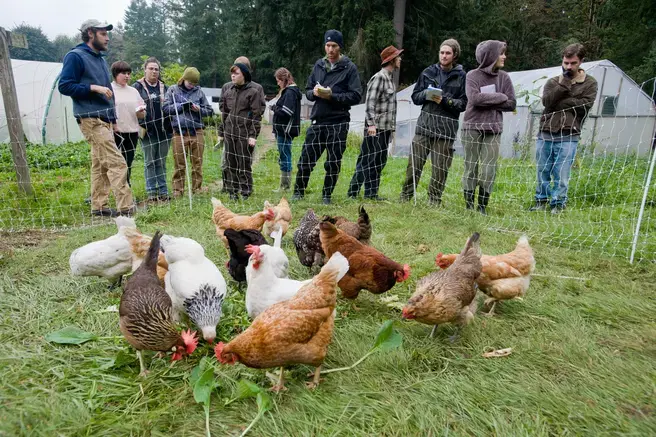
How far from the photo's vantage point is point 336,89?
5.91 metres

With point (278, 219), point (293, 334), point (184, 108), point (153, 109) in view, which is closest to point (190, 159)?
point (184, 108)

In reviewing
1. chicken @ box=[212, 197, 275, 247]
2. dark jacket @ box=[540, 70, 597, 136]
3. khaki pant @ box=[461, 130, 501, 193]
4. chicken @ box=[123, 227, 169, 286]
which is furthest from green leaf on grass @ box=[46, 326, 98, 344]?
dark jacket @ box=[540, 70, 597, 136]

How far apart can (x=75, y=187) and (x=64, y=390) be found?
6.47 meters

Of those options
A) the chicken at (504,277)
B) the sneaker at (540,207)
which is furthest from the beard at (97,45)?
the sneaker at (540,207)

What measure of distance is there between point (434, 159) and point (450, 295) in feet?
12.1

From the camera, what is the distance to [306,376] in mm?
2383

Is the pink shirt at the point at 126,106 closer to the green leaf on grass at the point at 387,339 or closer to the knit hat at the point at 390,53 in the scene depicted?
the knit hat at the point at 390,53

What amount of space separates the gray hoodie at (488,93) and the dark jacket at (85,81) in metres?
4.94

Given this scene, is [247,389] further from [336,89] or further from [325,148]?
[336,89]

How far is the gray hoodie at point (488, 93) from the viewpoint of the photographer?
528 centimetres

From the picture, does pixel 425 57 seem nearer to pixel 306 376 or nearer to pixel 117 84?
pixel 117 84

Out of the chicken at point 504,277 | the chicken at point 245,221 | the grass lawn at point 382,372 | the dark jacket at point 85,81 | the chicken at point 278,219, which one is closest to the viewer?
the grass lawn at point 382,372

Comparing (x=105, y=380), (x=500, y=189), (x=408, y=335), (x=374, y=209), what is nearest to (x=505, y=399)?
(x=408, y=335)

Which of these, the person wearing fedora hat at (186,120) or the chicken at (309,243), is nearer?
the chicken at (309,243)
